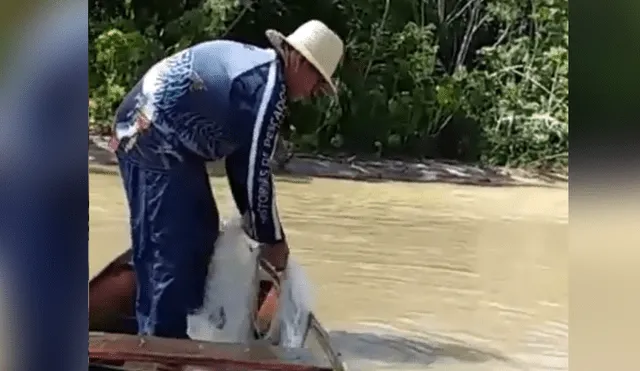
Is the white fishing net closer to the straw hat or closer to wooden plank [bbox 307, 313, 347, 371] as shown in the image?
wooden plank [bbox 307, 313, 347, 371]

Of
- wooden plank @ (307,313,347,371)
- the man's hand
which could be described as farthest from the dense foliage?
wooden plank @ (307,313,347,371)

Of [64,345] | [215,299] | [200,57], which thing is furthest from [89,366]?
[200,57]

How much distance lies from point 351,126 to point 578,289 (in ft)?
1.44

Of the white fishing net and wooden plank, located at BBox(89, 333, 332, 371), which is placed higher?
the white fishing net

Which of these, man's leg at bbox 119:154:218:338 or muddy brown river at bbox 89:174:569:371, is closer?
muddy brown river at bbox 89:174:569:371

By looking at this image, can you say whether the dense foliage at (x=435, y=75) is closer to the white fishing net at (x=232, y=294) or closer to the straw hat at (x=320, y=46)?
the straw hat at (x=320, y=46)

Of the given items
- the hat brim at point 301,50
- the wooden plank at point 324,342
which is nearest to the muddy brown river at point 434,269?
the wooden plank at point 324,342

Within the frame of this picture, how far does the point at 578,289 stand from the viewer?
1.45 meters

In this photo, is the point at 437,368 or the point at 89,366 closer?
the point at 437,368

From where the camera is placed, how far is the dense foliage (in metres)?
1.48

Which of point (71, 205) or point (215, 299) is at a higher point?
point (71, 205)

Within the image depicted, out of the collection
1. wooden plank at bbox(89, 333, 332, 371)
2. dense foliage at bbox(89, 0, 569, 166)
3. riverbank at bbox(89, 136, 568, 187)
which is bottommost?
wooden plank at bbox(89, 333, 332, 371)

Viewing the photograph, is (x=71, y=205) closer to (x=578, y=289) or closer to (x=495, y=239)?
(x=495, y=239)

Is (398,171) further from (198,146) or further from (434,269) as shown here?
(198,146)
